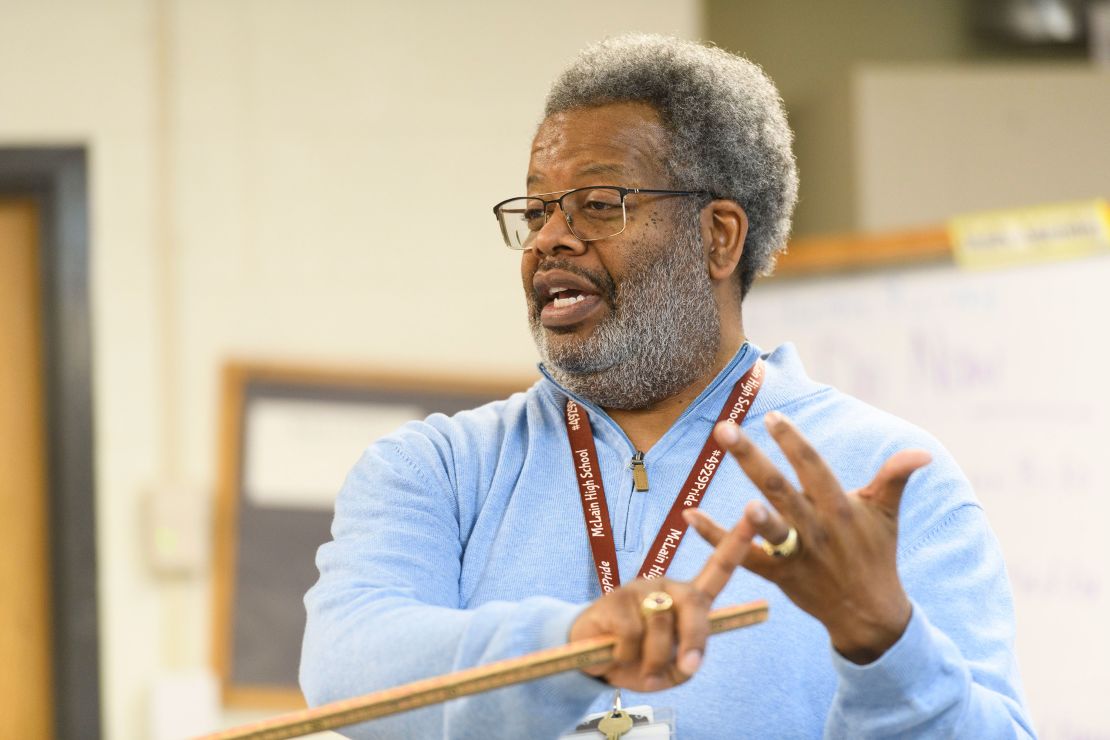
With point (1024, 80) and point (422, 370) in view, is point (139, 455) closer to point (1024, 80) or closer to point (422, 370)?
point (422, 370)

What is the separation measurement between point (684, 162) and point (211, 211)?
5.48 ft

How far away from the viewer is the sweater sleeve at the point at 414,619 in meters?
1.04

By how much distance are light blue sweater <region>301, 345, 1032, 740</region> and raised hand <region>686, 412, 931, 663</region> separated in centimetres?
4

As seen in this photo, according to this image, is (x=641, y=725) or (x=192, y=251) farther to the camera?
(x=192, y=251)

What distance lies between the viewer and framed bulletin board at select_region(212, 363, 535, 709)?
110 inches

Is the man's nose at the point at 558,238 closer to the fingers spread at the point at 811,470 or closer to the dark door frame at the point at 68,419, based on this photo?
the fingers spread at the point at 811,470

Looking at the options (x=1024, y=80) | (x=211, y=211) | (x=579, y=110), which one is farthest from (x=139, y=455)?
(x=1024, y=80)

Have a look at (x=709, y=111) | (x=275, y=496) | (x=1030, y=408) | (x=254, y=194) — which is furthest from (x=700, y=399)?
(x=254, y=194)

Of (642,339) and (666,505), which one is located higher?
(642,339)

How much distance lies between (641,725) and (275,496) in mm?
1791

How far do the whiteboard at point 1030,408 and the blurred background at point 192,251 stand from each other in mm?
313

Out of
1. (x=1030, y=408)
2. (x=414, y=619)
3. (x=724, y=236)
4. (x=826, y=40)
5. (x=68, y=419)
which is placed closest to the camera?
(x=414, y=619)

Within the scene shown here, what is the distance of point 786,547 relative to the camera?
38.7 inches

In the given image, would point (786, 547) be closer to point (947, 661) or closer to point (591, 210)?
point (947, 661)
